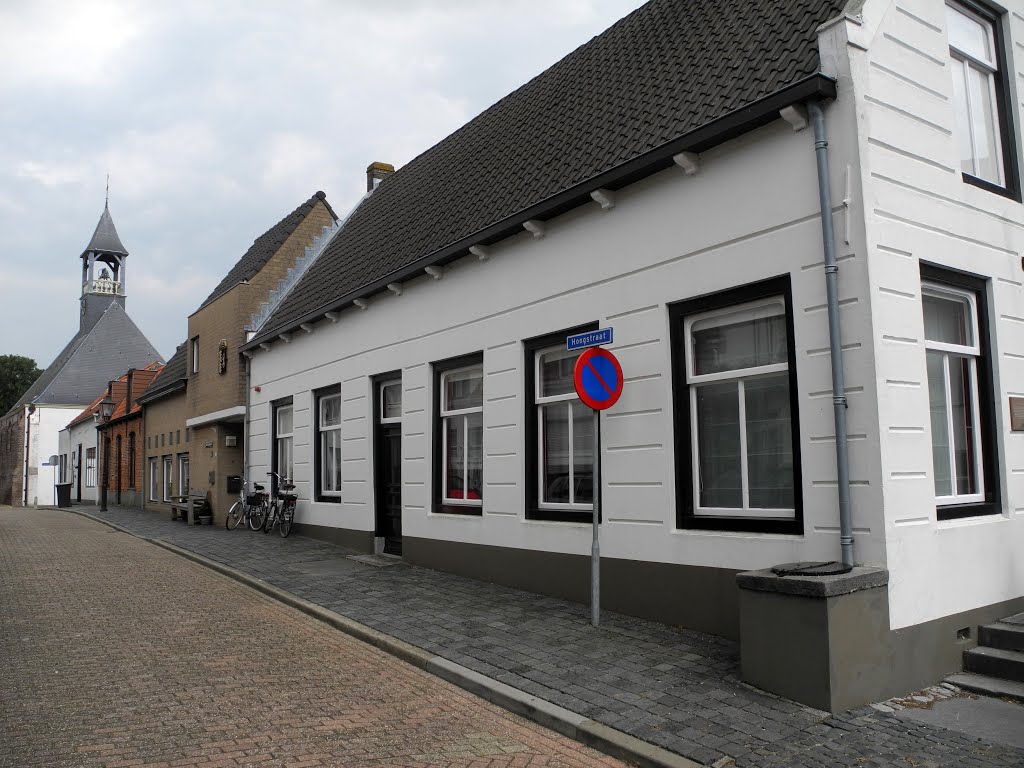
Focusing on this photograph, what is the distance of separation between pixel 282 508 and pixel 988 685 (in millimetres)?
12710

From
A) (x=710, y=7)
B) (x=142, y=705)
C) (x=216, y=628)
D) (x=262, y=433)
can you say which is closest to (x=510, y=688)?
(x=142, y=705)

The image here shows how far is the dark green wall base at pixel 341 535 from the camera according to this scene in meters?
13.4

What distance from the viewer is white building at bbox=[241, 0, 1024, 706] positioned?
6297 millimetres

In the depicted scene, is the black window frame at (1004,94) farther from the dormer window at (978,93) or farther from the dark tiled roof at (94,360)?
the dark tiled roof at (94,360)

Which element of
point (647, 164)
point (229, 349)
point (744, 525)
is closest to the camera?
point (744, 525)

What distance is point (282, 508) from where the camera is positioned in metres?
16.0

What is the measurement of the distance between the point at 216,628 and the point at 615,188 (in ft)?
19.8

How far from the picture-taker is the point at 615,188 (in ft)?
27.9


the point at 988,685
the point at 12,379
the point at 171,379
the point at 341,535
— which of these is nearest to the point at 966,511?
the point at 988,685

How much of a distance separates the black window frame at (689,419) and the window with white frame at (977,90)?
2.32 m

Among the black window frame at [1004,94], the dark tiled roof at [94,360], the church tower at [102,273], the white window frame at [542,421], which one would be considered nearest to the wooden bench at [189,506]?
the white window frame at [542,421]

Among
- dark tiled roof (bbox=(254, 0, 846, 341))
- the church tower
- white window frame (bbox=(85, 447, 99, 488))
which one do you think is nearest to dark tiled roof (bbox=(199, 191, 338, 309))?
dark tiled roof (bbox=(254, 0, 846, 341))

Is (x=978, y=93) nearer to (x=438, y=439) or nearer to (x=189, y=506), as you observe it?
(x=438, y=439)

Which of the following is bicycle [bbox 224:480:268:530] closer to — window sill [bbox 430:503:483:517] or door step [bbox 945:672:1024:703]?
window sill [bbox 430:503:483:517]
